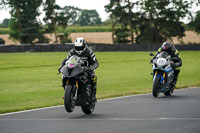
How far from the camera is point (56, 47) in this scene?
174 feet

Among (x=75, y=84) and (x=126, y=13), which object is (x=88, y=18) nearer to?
(x=126, y=13)

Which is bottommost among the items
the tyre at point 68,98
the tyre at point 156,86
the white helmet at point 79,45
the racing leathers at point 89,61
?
the tyre at point 156,86

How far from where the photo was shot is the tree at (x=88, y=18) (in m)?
147

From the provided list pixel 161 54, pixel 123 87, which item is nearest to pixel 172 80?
pixel 161 54

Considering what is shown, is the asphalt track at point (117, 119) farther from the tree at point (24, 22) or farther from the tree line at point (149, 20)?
the tree at point (24, 22)

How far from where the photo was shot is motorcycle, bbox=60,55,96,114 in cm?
1019

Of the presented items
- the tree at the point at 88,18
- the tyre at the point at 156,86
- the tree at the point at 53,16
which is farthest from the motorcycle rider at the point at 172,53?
the tree at the point at 88,18

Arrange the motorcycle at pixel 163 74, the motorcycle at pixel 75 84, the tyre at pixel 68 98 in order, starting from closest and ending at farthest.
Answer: the tyre at pixel 68 98
the motorcycle at pixel 75 84
the motorcycle at pixel 163 74

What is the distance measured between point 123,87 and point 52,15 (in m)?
73.7

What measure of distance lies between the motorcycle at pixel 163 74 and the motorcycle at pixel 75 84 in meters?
3.97

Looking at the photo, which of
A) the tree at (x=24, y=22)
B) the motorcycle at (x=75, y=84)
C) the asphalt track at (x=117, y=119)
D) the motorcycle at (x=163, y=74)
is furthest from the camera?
the tree at (x=24, y=22)

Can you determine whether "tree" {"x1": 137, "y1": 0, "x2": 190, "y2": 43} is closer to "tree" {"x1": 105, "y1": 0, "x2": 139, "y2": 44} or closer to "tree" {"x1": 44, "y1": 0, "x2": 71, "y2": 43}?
"tree" {"x1": 105, "y1": 0, "x2": 139, "y2": 44}

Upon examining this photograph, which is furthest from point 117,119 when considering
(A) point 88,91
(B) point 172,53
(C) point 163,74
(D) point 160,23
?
(D) point 160,23

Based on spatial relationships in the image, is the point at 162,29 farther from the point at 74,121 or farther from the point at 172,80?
the point at 74,121
